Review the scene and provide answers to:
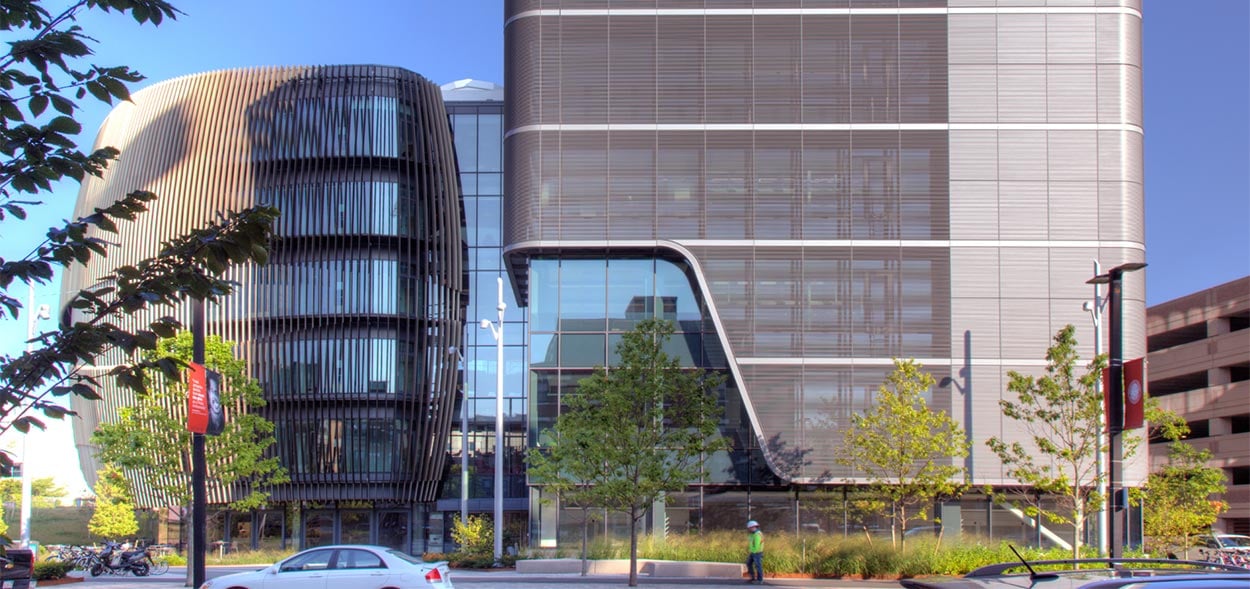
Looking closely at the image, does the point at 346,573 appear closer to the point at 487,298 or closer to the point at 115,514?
the point at 115,514

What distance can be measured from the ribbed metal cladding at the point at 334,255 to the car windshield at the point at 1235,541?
3429cm

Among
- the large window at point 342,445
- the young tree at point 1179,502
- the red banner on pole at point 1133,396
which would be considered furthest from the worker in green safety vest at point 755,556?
the large window at point 342,445

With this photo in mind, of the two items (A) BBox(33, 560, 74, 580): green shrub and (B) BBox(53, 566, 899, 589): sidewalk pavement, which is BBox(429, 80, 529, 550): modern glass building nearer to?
(B) BBox(53, 566, 899, 589): sidewalk pavement

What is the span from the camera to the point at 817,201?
4084 cm

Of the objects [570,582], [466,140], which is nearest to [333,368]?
[466,140]

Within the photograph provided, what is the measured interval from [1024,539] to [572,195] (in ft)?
60.4

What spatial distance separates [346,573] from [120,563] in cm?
1985

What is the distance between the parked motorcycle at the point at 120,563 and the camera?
37.4m

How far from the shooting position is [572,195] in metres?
40.9

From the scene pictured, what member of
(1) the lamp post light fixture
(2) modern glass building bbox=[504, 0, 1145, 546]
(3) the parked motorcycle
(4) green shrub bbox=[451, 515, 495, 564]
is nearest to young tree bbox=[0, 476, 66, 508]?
(4) green shrub bbox=[451, 515, 495, 564]

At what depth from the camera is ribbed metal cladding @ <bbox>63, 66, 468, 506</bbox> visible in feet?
188

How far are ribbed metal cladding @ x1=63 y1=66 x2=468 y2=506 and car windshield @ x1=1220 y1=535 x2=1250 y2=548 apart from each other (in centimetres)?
3429

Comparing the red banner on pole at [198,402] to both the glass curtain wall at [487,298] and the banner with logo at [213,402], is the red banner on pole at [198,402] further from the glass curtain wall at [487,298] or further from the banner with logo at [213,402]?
the glass curtain wall at [487,298]

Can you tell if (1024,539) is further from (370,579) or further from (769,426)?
(370,579)
